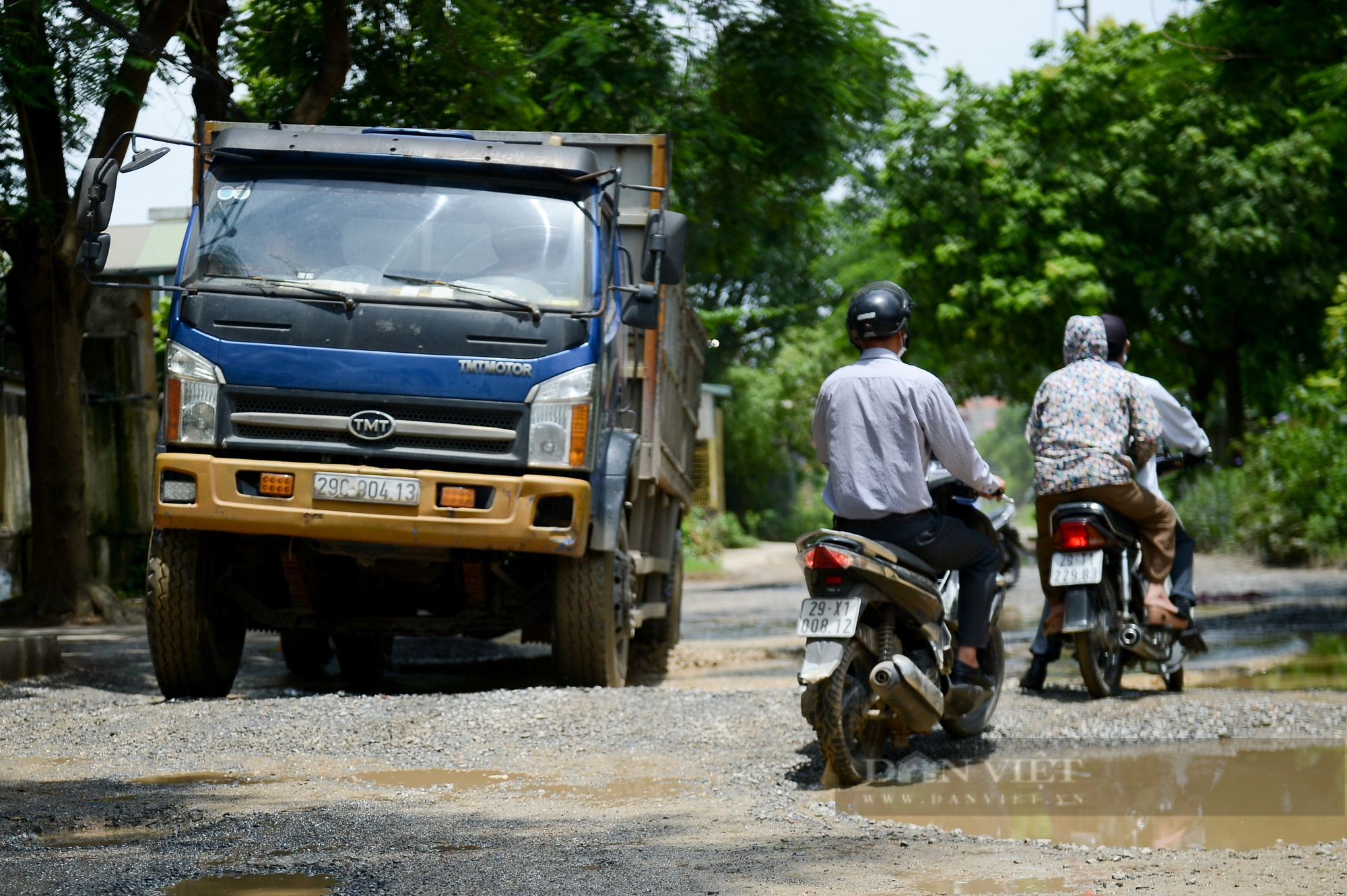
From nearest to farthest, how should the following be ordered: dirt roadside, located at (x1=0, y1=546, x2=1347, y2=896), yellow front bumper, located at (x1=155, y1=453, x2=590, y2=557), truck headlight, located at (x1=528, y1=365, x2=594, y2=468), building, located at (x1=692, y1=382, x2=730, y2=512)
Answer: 1. dirt roadside, located at (x1=0, y1=546, x2=1347, y2=896)
2. yellow front bumper, located at (x1=155, y1=453, x2=590, y2=557)
3. truck headlight, located at (x1=528, y1=365, x2=594, y2=468)
4. building, located at (x1=692, y1=382, x2=730, y2=512)

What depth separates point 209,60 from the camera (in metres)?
11.0

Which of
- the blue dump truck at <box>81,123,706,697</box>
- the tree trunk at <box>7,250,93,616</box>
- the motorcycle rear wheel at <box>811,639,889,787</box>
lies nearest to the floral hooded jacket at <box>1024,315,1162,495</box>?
the blue dump truck at <box>81,123,706,697</box>

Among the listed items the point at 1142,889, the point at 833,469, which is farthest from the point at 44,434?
the point at 1142,889

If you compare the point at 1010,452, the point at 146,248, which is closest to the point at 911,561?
the point at 146,248

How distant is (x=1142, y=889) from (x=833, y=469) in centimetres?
227

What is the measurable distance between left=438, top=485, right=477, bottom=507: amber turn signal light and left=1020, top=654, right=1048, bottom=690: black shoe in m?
3.01

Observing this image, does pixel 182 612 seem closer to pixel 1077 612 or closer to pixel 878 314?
pixel 878 314

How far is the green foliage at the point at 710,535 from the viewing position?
28484mm

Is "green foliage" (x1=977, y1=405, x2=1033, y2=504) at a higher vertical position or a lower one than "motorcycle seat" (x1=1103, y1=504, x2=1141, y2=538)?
lower

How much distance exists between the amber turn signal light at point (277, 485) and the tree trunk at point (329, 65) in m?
4.81

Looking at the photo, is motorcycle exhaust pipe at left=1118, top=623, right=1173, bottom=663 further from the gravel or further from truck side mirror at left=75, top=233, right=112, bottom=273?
truck side mirror at left=75, top=233, right=112, bottom=273

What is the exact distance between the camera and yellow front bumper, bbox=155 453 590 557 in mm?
6934

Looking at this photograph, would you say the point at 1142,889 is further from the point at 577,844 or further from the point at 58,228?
the point at 58,228

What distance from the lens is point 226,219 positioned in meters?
7.33
